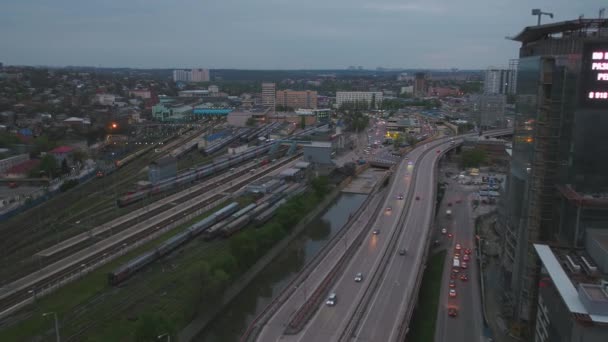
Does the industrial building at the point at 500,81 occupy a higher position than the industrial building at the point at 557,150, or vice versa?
the industrial building at the point at 500,81

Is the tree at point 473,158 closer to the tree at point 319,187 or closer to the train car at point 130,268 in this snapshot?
the tree at point 319,187

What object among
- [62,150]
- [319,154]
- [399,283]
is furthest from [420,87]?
[399,283]

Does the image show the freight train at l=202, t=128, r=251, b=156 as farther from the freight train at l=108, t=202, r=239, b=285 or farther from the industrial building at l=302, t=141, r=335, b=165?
the freight train at l=108, t=202, r=239, b=285

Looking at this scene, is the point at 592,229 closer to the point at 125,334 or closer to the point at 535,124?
the point at 535,124

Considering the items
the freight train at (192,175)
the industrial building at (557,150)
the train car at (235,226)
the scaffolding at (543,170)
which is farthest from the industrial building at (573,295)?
the freight train at (192,175)

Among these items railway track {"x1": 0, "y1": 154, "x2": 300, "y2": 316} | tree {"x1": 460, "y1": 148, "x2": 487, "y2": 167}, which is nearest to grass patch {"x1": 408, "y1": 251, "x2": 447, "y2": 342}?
railway track {"x1": 0, "y1": 154, "x2": 300, "y2": 316}

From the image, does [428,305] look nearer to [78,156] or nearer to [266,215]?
[266,215]
